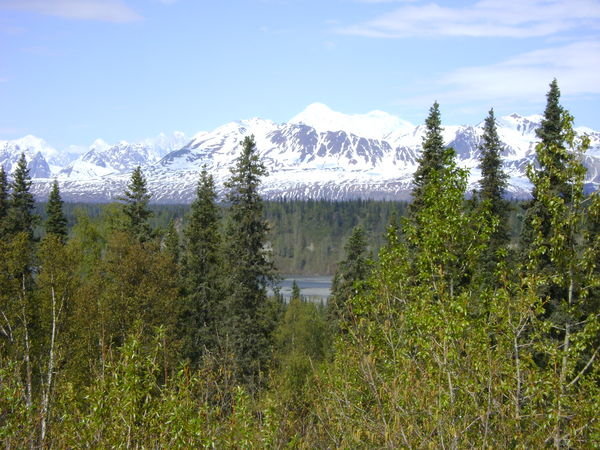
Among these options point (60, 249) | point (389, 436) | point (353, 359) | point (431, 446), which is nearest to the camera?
point (431, 446)

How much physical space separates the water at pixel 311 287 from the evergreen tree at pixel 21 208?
3159 inches

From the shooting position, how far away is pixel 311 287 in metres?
159

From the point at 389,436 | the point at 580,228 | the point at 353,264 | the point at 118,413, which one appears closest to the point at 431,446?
the point at 389,436

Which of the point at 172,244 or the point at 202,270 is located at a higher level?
the point at 172,244

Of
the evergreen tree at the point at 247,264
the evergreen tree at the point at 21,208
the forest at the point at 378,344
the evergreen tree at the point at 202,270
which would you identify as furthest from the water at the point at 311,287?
the forest at the point at 378,344

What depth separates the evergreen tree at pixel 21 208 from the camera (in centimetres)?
3994

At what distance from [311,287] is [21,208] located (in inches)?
4747

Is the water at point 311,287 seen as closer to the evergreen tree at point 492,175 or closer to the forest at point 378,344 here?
the evergreen tree at point 492,175

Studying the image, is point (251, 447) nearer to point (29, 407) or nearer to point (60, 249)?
point (29, 407)

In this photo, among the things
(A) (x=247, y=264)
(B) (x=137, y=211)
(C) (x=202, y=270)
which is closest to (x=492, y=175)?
(A) (x=247, y=264)

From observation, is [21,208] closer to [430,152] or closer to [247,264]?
[247,264]

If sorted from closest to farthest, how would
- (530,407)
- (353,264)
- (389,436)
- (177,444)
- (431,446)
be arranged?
(177,444), (431,446), (389,436), (530,407), (353,264)

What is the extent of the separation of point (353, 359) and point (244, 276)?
21.9 meters

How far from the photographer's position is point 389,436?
25.0 ft
